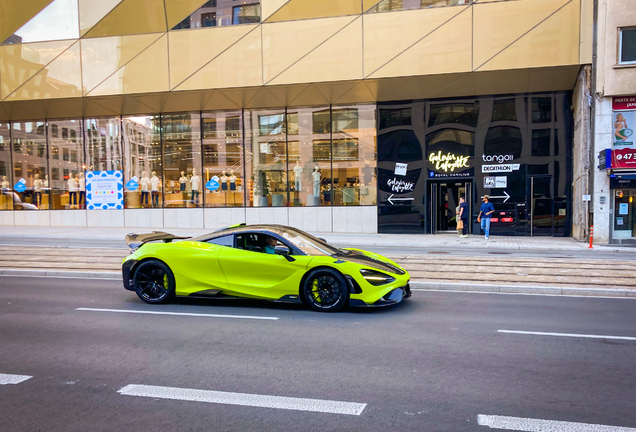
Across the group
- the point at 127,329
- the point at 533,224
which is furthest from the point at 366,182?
the point at 127,329

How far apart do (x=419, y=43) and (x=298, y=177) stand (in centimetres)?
885

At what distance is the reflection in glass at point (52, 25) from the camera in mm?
25000

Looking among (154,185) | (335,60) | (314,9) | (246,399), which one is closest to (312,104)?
(335,60)

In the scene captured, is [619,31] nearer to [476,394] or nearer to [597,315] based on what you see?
[597,315]

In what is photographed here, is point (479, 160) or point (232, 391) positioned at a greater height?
point (479, 160)

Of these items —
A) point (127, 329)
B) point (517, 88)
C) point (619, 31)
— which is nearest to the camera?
point (127, 329)

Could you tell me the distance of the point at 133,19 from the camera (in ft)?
79.0

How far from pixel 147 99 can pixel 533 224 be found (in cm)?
1956

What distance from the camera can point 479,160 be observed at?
→ 75.3ft

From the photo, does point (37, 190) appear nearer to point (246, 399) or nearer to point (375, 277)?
point (375, 277)

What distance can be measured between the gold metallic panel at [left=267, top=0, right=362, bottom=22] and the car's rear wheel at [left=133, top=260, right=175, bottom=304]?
1697cm

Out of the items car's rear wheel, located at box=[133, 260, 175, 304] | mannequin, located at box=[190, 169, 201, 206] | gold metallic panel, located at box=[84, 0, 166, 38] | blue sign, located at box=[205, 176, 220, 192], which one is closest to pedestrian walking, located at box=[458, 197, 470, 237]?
blue sign, located at box=[205, 176, 220, 192]

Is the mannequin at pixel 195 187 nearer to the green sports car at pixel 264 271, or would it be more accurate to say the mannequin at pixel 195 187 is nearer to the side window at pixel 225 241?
the green sports car at pixel 264 271

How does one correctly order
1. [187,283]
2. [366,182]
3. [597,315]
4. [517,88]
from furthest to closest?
[366,182], [517,88], [187,283], [597,315]
